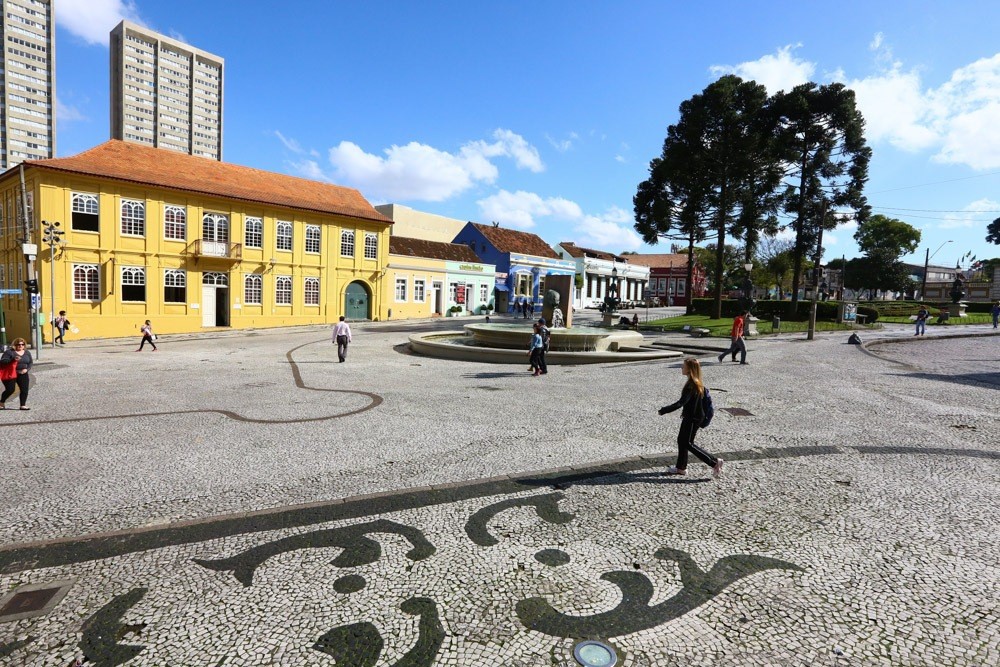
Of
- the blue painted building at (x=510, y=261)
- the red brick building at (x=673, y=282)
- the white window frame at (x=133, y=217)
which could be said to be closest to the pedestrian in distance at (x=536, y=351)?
the white window frame at (x=133, y=217)

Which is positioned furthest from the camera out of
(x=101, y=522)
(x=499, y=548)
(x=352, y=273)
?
(x=352, y=273)

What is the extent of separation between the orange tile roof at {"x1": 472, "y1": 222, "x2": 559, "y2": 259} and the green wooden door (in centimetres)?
1756

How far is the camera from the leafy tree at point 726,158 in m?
36.0

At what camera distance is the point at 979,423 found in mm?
9398

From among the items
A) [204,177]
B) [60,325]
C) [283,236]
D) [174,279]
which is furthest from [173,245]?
[60,325]

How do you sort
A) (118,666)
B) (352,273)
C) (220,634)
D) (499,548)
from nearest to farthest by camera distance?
(118,666), (220,634), (499,548), (352,273)

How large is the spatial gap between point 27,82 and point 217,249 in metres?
108

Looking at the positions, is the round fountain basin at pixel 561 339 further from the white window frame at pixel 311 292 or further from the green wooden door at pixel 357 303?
the green wooden door at pixel 357 303

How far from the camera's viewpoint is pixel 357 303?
1542 inches

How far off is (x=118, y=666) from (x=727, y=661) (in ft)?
11.6

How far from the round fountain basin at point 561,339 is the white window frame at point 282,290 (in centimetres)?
1920

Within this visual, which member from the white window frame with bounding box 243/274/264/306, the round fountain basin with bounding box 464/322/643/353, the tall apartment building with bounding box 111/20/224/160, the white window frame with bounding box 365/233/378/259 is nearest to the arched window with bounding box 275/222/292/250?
the white window frame with bounding box 243/274/264/306

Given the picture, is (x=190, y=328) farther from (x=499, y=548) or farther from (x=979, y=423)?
(x=979, y=423)

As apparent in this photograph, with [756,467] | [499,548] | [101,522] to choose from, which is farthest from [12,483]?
[756,467]
